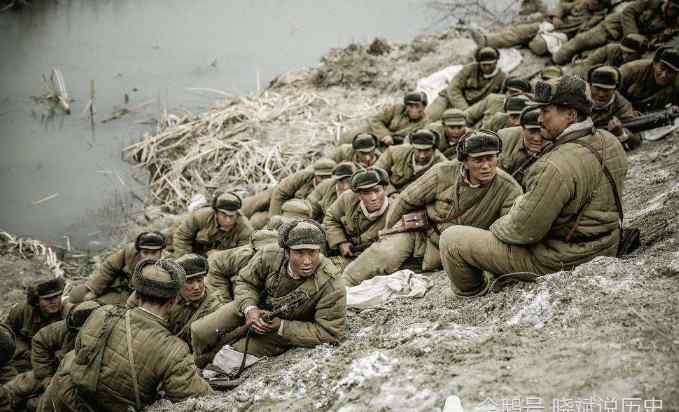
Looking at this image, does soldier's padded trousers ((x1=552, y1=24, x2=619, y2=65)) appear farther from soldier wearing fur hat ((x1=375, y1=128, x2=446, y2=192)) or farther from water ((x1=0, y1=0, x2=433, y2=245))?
water ((x1=0, y1=0, x2=433, y2=245))

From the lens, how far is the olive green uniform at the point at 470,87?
9.01m

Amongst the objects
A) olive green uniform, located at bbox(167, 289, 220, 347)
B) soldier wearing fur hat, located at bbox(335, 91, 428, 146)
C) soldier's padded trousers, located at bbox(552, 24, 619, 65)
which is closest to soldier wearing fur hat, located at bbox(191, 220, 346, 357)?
olive green uniform, located at bbox(167, 289, 220, 347)

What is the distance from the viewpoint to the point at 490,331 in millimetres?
3322

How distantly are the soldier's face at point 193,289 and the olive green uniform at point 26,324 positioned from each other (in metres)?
2.02

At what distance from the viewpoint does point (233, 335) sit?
4387 millimetres

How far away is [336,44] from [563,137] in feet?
41.9

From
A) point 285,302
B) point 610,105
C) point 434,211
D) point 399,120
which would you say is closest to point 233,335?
point 285,302

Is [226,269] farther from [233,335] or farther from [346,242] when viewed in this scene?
[346,242]

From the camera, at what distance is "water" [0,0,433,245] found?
10.7m

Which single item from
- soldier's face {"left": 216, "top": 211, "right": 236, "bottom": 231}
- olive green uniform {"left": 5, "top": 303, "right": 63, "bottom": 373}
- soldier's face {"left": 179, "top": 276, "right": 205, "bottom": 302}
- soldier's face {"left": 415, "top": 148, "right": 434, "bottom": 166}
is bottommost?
olive green uniform {"left": 5, "top": 303, "right": 63, "bottom": 373}

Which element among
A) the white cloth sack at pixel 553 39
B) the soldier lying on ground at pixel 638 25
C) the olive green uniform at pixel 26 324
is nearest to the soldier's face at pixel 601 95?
the soldier lying on ground at pixel 638 25

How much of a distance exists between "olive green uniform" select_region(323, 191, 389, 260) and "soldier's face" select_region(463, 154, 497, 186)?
1562mm

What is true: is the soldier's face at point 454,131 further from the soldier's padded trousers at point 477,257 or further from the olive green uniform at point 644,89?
the soldier's padded trousers at point 477,257

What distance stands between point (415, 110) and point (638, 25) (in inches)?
135
